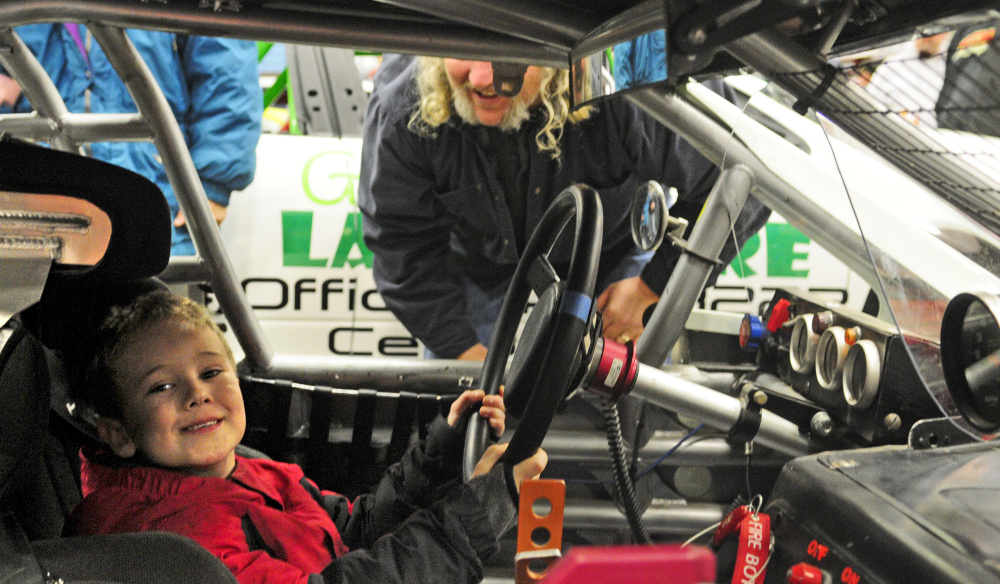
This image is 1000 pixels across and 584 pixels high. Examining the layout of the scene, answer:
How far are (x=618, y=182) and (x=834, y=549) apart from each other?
1305mm

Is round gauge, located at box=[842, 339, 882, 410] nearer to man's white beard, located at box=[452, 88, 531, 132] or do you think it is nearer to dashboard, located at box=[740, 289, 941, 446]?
dashboard, located at box=[740, 289, 941, 446]

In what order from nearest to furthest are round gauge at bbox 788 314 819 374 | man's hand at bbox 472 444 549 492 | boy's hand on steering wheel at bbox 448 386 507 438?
man's hand at bbox 472 444 549 492 < boy's hand on steering wheel at bbox 448 386 507 438 < round gauge at bbox 788 314 819 374

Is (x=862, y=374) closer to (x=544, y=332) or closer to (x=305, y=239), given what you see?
(x=544, y=332)

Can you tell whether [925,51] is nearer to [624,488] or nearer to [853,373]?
[853,373]

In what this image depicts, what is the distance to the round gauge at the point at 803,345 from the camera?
1615 mm

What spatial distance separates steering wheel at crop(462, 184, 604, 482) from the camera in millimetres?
1085

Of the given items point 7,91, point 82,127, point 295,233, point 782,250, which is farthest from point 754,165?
point 7,91

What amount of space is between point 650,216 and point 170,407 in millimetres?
859

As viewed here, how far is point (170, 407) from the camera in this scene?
1228 mm

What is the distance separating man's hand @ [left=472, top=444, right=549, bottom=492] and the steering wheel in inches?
0.6

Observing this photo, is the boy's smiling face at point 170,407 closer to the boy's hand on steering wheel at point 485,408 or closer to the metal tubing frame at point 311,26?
the boy's hand on steering wheel at point 485,408

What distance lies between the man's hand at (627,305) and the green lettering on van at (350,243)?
0.95 meters

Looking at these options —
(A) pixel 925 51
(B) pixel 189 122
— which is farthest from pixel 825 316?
(B) pixel 189 122

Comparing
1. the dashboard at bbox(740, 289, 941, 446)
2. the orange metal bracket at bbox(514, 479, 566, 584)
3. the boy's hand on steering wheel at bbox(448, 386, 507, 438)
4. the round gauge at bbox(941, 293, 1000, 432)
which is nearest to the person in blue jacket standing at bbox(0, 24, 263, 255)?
the boy's hand on steering wheel at bbox(448, 386, 507, 438)
